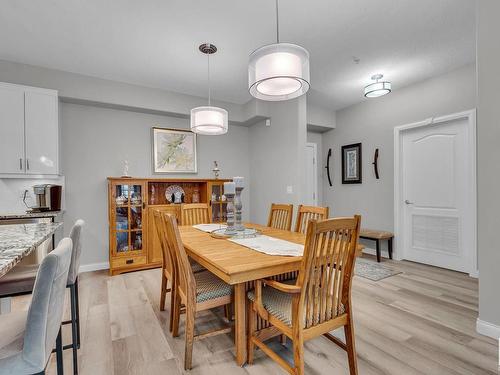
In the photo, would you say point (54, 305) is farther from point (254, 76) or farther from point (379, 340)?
point (379, 340)

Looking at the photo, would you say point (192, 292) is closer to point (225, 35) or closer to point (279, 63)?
point (279, 63)

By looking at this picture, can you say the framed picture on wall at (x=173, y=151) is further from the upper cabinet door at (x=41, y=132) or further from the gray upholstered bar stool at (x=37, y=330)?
the gray upholstered bar stool at (x=37, y=330)

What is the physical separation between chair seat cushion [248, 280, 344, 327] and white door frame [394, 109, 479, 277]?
301 cm

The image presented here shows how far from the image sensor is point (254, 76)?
5.95ft

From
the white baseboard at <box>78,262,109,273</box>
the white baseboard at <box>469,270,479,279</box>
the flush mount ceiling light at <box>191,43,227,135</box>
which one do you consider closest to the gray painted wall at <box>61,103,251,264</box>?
the white baseboard at <box>78,262,109,273</box>

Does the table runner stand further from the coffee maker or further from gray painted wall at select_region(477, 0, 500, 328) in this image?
the coffee maker

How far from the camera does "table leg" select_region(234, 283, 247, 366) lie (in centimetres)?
166

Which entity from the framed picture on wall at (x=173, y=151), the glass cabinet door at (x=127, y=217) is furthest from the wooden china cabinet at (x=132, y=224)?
the framed picture on wall at (x=173, y=151)

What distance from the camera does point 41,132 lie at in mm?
3182

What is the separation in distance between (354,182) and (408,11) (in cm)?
294

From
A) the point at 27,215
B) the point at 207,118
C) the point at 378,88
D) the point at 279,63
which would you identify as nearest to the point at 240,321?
the point at 279,63

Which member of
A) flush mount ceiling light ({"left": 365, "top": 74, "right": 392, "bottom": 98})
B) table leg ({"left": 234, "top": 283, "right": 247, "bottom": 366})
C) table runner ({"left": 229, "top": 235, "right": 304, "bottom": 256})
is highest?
flush mount ceiling light ({"left": 365, "top": 74, "right": 392, "bottom": 98})

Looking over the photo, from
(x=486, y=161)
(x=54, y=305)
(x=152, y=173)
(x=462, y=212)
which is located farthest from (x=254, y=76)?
(x=462, y=212)

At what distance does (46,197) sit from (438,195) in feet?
16.8
